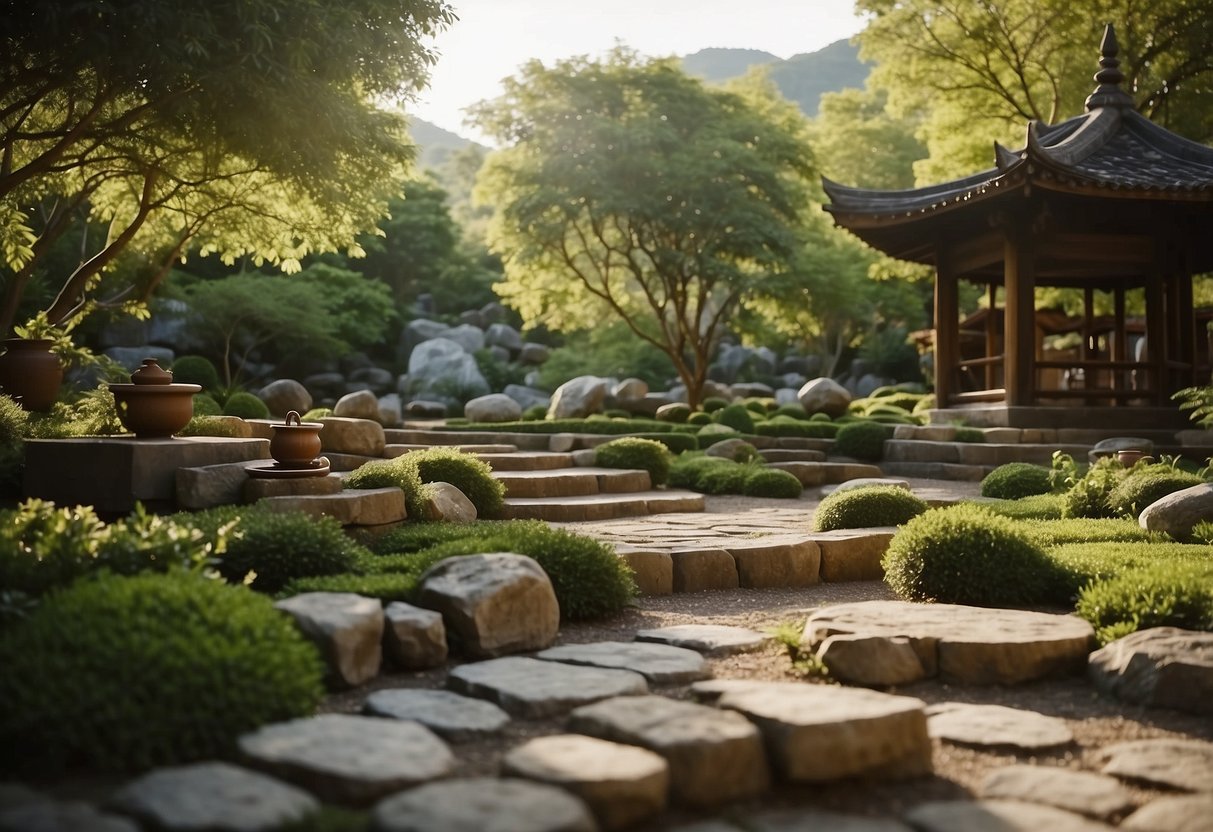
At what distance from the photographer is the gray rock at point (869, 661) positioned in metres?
4.68

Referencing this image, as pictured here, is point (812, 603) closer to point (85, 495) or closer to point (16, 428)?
point (85, 495)

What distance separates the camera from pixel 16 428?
8.23 metres

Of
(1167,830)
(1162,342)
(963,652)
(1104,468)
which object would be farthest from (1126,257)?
(1167,830)

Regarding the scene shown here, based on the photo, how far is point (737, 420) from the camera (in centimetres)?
1769

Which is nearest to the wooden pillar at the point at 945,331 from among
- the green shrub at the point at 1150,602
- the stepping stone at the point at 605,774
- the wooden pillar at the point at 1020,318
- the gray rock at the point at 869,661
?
the wooden pillar at the point at 1020,318

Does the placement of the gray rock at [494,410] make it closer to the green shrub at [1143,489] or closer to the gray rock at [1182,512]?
the green shrub at [1143,489]

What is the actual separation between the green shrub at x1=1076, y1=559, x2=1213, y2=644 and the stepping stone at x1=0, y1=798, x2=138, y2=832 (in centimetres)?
447

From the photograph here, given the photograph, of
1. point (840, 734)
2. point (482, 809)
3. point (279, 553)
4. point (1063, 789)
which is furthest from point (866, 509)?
point (482, 809)

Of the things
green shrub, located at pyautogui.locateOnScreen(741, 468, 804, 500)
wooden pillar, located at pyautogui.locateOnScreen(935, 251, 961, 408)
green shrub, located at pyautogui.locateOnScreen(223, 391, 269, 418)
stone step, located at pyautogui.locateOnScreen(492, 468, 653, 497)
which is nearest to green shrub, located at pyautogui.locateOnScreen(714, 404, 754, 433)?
wooden pillar, located at pyautogui.locateOnScreen(935, 251, 961, 408)

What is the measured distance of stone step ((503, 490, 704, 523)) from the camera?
9.78 m

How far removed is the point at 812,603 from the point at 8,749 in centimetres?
484

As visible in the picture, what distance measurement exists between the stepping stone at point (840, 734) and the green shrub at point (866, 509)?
5028 millimetres

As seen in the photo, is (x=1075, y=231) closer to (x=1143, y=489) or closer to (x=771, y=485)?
(x=771, y=485)

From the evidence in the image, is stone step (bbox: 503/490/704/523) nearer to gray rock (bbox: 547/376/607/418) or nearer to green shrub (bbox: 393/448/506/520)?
green shrub (bbox: 393/448/506/520)
